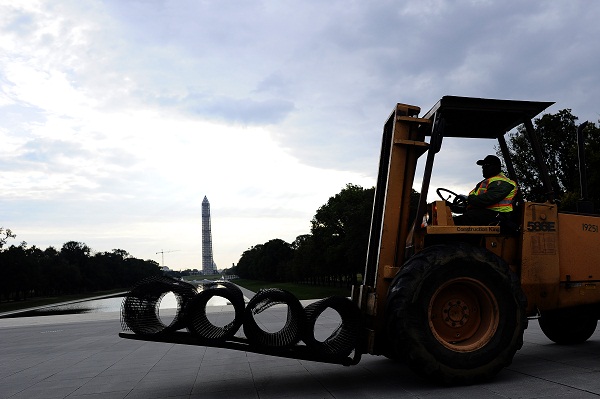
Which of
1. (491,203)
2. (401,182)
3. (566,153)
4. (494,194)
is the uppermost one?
(566,153)

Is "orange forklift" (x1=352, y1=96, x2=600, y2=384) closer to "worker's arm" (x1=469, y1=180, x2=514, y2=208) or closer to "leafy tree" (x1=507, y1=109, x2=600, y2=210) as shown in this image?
"worker's arm" (x1=469, y1=180, x2=514, y2=208)

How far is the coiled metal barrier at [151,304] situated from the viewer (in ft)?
18.2

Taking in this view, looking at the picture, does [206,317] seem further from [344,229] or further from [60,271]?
[60,271]

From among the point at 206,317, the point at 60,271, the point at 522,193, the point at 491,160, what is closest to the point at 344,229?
the point at 522,193

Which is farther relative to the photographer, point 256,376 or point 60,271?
point 60,271

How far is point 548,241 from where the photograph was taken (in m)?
6.23

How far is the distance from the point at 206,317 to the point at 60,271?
313 ft

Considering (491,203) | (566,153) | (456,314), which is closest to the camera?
(456,314)

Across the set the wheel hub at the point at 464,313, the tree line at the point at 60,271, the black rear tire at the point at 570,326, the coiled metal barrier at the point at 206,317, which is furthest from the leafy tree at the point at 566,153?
the tree line at the point at 60,271

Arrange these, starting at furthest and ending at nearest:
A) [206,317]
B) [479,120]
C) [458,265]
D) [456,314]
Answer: [479,120] < [456,314] < [458,265] < [206,317]

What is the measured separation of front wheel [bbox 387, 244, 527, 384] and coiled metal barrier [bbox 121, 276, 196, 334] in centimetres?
220

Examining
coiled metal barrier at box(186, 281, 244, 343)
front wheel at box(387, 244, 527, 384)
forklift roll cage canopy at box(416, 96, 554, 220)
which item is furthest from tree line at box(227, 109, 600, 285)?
coiled metal barrier at box(186, 281, 244, 343)

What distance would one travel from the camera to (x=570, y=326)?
26.6 ft

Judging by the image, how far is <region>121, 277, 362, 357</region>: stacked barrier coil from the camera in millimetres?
5555
